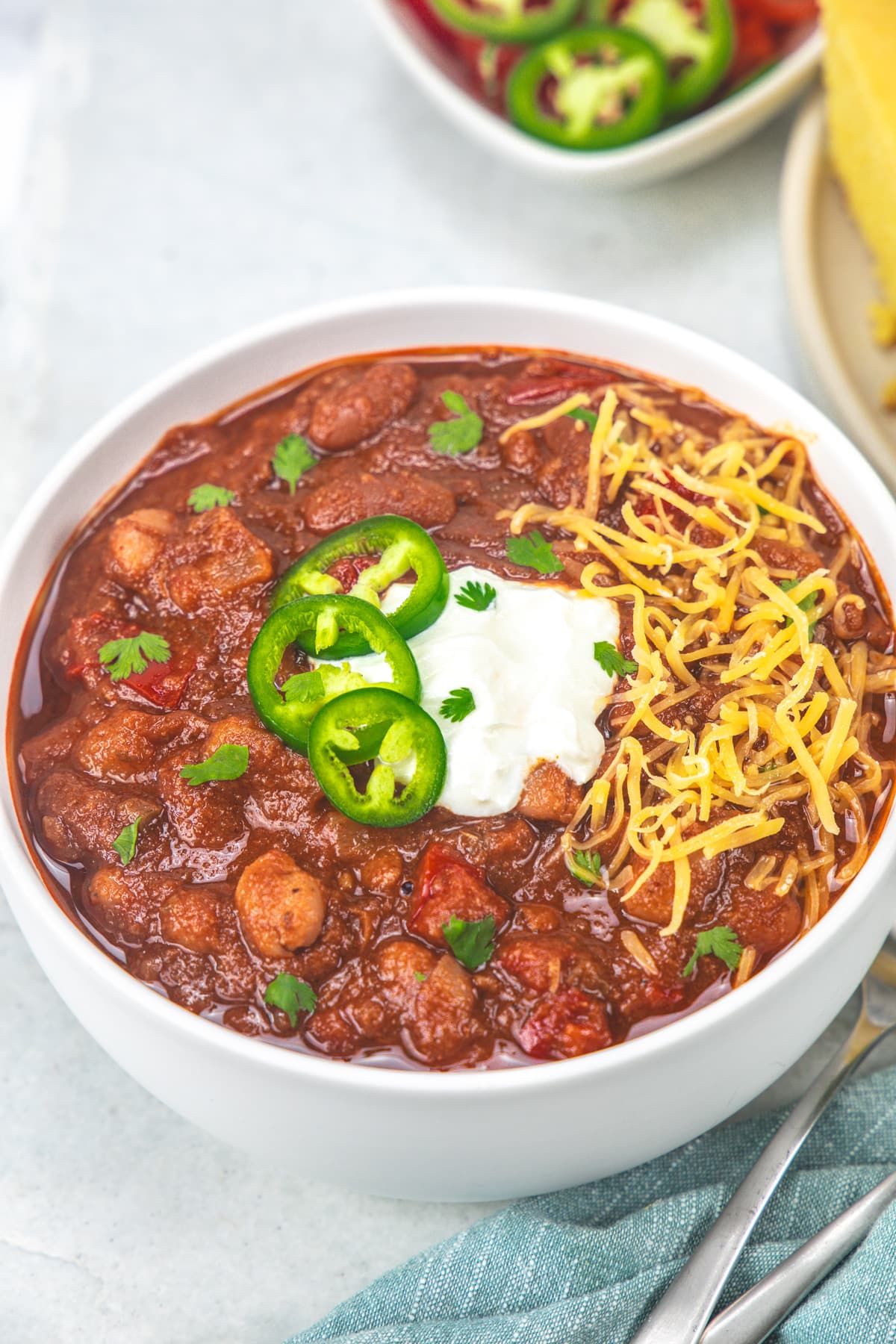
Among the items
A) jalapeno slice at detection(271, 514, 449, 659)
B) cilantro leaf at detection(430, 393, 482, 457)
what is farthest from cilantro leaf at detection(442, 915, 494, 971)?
cilantro leaf at detection(430, 393, 482, 457)

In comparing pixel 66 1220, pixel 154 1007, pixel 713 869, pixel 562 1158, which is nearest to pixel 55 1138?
pixel 66 1220

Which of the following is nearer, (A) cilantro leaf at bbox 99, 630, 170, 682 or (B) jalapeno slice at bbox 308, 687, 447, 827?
(B) jalapeno slice at bbox 308, 687, 447, 827

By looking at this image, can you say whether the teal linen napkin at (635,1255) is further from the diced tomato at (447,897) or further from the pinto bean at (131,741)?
the pinto bean at (131,741)

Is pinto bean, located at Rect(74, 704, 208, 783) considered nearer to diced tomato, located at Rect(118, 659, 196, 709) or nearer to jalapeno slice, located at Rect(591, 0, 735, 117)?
diced tomato, located at Rect(118, 659, 196, 709)

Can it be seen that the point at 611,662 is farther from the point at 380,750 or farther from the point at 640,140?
the point at 640,140

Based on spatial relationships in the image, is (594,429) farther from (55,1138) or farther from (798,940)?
(55,1138)

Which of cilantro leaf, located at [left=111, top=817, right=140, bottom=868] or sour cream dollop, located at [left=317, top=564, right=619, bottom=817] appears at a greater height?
sour cream dollop, located at [left=317, top=564, right=619, bottom=817]

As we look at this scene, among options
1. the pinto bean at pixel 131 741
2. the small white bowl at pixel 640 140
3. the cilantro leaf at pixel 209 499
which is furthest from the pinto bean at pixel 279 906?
the small white bowl at pixel 640 140
